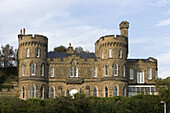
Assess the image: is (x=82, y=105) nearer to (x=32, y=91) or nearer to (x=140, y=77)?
(x=32, y=91)

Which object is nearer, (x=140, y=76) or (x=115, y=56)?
(x=115, y=56)

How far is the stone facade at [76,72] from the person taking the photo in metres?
54.5

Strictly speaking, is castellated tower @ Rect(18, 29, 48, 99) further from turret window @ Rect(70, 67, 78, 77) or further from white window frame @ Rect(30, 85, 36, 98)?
turret window @ Rect(70, 67, 78, 77)

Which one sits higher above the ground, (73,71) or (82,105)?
(73,71)

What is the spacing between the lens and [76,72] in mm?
56938

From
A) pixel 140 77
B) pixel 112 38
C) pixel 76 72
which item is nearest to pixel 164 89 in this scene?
pixel 140 77

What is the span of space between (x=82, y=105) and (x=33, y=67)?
15677 millimetres

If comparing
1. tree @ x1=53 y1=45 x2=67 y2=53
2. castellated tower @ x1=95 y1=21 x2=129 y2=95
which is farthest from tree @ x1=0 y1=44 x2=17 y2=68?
castellated tower @ x1=95 y1=21 x2=129 y2=95

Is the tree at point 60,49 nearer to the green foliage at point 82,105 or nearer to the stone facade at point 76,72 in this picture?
the stone facade at point 76,72

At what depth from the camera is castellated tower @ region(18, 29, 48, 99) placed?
53.8 meters

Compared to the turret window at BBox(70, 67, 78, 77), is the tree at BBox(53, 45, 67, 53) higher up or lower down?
higher up

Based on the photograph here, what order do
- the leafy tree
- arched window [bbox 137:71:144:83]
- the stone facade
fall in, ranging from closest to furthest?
the leafy tree < the stone facade < arched window [bbox 137:71:144:83]

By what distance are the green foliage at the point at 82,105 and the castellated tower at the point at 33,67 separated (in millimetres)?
8060

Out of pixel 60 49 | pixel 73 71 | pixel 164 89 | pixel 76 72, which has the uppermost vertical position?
pixel 60 49
